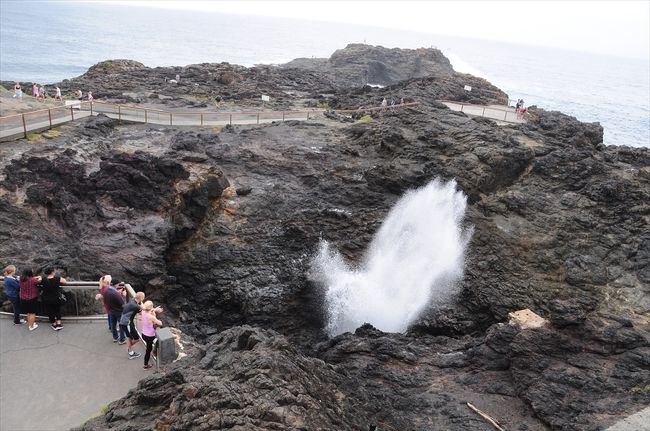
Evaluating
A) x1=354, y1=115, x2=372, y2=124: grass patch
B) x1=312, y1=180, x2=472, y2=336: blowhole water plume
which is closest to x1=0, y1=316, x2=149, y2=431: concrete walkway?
x1=312, y1=180, x2=472, y2=336: blowhole water plume

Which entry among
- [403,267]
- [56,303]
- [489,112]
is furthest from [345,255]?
[489,112]

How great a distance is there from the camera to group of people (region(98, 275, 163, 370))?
30.8ft

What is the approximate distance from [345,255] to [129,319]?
38.9 ft

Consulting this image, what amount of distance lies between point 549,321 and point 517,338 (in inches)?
74.4

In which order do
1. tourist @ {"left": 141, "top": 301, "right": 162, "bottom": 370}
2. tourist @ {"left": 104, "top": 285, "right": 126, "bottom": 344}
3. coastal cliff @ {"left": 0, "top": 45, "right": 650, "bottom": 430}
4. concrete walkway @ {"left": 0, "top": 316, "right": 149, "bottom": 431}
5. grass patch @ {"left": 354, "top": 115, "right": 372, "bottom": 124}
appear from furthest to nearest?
grass patch @ {"left": 354, "top": 115, "right": 372, "bottom": 124}, tourist @ {"left": 104, "top": 285, "right": 126, "bottom": 344}, tourist @ {"left": 141, "top": 301, "right": 162, "bottom": 370}, coastal cliff @ {"left": 0, "top": 45, "right": 650, "bottom": 430}, concrete walkway @ {"left": 0, "top": 316, "right": 149, "bottom": 431}

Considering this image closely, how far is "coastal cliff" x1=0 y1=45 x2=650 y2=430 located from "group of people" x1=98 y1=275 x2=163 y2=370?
858mm

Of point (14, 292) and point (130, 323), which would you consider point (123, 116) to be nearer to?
point (14, 292)

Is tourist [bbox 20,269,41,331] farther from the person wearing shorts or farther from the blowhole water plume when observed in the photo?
the blowhole water plume

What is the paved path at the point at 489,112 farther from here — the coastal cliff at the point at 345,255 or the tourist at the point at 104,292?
the tourist at the point at 104,292

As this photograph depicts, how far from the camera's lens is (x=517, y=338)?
13469mm

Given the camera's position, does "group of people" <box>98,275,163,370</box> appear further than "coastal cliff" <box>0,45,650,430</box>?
Yes

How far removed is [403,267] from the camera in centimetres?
2116

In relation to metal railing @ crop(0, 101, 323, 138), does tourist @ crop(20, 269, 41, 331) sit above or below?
below

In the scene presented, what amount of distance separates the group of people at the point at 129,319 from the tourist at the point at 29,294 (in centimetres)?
138
